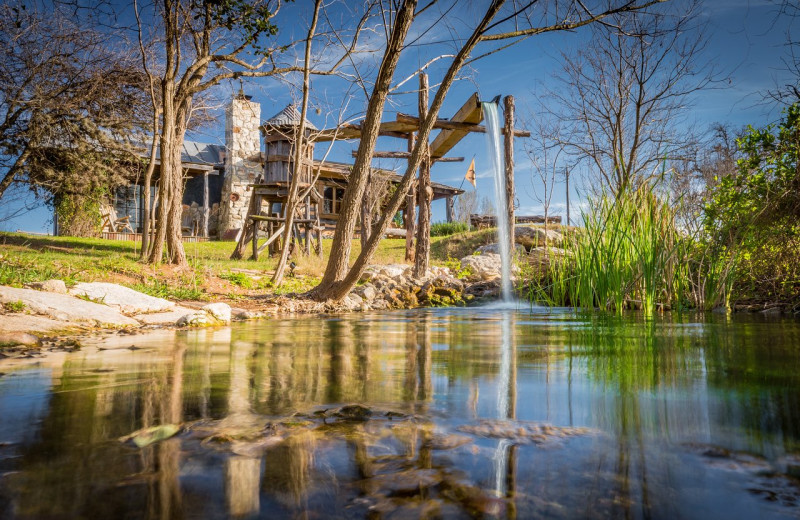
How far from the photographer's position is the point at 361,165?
640 cm

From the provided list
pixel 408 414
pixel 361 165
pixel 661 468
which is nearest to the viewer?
pixel 661 468

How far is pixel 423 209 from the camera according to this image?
1164 cm

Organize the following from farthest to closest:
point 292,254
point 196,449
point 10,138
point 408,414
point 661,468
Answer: point 292,254 < point 10,138 < point 408,414 < point 196,449 < point 661,468

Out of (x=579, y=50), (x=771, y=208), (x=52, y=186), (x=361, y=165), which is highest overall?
(x=579, y=50)

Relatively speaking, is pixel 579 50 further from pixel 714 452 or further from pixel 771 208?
pixel 714 452

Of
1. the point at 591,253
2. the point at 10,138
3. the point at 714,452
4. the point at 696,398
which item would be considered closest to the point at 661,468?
the point at 714,452

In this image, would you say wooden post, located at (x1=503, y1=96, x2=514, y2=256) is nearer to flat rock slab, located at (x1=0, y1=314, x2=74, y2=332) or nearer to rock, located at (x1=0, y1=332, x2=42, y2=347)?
flat rock slab, located at (x1=0, y1=314, x2=74, y2=332)

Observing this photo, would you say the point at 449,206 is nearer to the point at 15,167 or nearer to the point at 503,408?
the point at 15,167

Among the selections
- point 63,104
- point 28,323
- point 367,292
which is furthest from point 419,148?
point 63,104

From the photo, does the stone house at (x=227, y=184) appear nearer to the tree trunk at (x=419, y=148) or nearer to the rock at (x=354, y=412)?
the tree trunk at (x=419, y=148)

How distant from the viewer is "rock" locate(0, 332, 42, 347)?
3357mm

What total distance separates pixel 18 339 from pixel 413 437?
3.44 meters

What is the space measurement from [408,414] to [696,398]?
957mm

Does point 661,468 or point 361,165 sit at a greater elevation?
point 361,165
